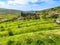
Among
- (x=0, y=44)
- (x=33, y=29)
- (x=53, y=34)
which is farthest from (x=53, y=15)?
(x=0, y=44)

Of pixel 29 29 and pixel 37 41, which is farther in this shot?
pixel 29 29

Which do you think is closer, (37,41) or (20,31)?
(37,41)

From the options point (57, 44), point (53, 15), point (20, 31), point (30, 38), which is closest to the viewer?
point (57, 44)

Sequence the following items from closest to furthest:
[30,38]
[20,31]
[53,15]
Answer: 1. [30,38]
2. [20,31]
3. [53,15]

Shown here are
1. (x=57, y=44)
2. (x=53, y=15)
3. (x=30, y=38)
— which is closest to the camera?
(x=57, y=44)

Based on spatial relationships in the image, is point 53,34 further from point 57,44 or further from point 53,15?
point 53,15

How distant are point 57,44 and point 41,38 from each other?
4.02m

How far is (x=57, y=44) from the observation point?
3734 cm

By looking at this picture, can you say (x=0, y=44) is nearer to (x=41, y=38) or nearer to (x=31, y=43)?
(x=31, y=43)

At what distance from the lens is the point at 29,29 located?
2003 inches

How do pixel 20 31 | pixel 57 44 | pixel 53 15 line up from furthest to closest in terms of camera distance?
pixel 53 15
pixel 20 31
pixel 57 44

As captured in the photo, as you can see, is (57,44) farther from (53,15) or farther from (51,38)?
(53,15)

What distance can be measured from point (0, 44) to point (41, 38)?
8.63m

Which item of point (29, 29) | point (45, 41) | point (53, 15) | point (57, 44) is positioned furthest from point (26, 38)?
point (53, 15)
